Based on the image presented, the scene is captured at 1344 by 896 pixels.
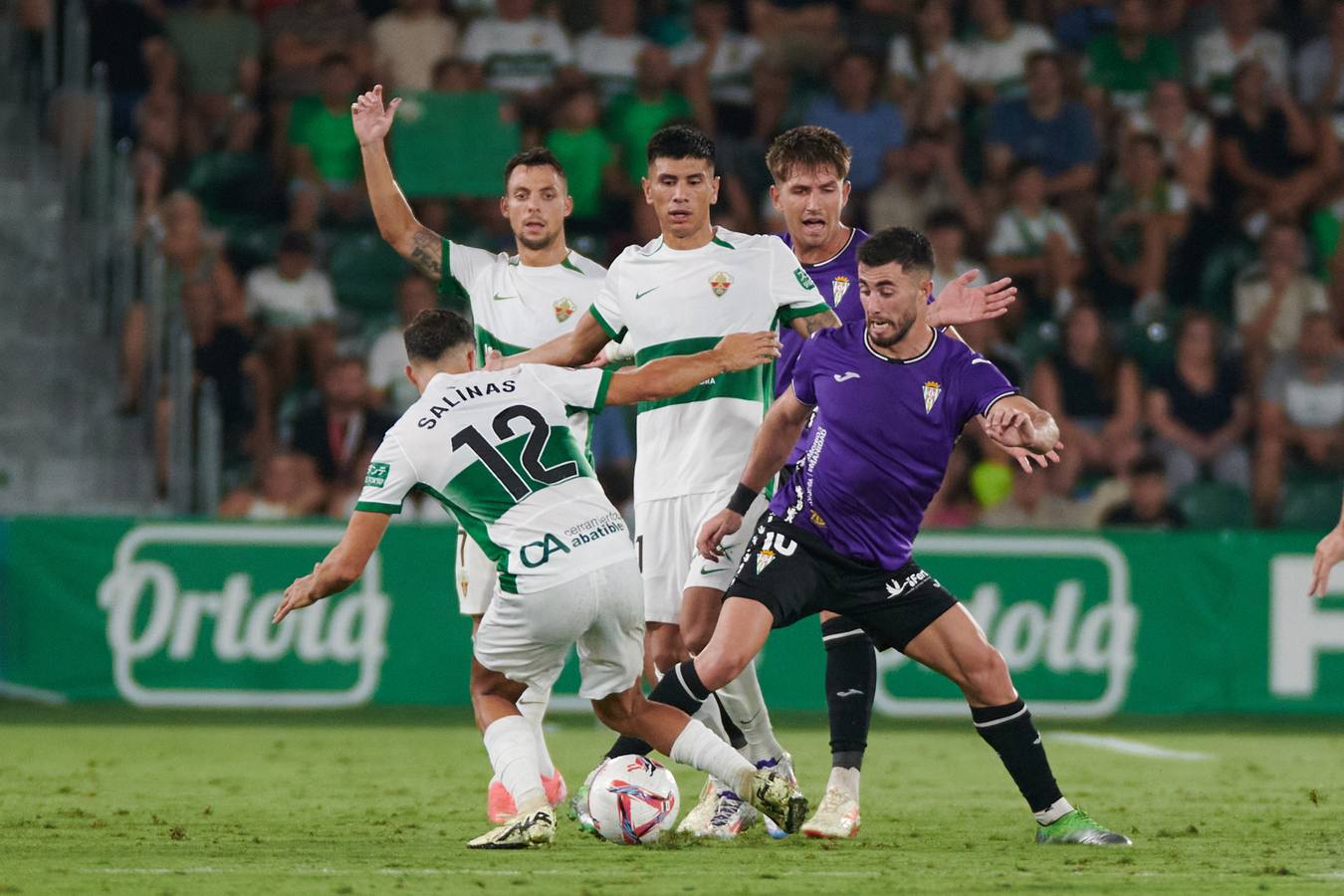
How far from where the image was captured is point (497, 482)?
22.3 ft

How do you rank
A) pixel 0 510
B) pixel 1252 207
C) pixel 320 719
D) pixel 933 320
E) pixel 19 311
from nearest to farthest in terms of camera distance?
pixel 933 320 < pixel 320 719 < pixel 0 510 < pixel 19 311 < pixel 1252 207

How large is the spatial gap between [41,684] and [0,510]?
1.61m

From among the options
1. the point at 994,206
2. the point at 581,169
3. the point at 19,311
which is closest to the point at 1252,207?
the point at 994,206

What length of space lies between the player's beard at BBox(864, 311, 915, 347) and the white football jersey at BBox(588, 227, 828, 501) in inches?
19.5

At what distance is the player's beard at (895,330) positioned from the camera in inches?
277

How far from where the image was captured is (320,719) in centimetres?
1259

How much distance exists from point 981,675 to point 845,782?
0.71 meters

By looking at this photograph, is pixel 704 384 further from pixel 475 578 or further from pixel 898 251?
pixel 475 578

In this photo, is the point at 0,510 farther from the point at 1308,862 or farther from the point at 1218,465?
the point at 1308,862

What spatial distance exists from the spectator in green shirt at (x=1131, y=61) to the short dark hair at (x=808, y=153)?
9.54m

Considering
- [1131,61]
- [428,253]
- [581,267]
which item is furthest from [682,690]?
[1131,61]

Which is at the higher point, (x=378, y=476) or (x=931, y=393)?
(x=931, y=393)

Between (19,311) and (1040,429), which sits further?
(19,311)

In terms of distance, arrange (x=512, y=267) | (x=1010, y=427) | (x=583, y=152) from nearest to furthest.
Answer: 1. (x=1010, y=427)
2. (x=512, y=267)
3. (x=583, y=152)
